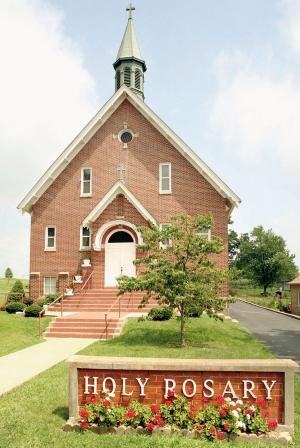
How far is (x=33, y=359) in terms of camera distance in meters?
12.7

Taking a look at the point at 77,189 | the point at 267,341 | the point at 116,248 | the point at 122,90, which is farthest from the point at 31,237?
the point at 267,341

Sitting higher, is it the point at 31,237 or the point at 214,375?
the point at 31,237

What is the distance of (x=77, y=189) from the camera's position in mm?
26484

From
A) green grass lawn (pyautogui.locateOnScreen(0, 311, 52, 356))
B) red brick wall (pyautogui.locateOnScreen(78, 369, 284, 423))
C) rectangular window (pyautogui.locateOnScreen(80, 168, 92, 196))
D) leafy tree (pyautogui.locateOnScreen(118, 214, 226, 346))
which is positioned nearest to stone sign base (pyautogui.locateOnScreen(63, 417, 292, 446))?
red brick wall (pyautogui.locateOnScreen(78, 369, 284, 423))

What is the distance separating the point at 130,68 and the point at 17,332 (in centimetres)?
2099

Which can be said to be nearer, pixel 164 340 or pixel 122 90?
pixel 164 340

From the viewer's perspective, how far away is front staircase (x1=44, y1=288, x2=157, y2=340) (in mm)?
17031

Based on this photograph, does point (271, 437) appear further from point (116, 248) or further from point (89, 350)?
point (116, 248)

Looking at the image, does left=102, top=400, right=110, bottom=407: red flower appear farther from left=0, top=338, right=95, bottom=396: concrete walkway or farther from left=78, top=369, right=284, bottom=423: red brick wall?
left=0, top=338, right=95, bottom=396: concrete walkway

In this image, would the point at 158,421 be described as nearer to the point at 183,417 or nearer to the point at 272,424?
the point at 183,417

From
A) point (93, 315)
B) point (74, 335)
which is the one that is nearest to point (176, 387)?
point (74, 335)

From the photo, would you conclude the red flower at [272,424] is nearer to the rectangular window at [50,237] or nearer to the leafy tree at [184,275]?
the leafy tree at [184,275]

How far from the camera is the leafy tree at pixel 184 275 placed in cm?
1438

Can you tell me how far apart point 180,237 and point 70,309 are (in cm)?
920
